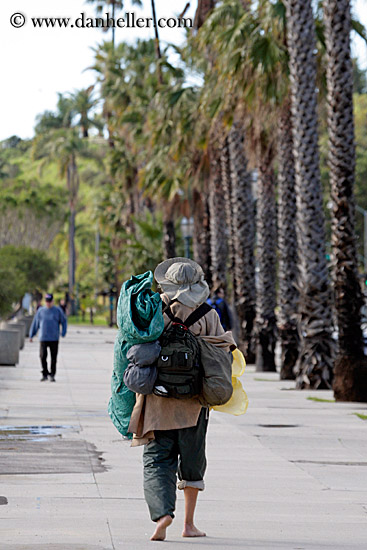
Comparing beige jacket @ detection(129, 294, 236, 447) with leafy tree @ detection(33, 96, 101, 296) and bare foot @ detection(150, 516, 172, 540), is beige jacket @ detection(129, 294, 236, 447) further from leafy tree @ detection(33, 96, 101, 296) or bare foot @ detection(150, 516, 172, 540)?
leafy tree @ detection(33, 96, 101, 296)

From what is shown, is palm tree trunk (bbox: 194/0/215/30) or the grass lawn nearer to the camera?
palm tree trunk (bbox: 194/0/215/30)

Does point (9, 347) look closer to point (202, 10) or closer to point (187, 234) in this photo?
point (202, 10)

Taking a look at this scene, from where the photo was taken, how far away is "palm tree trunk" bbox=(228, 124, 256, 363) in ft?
88.5

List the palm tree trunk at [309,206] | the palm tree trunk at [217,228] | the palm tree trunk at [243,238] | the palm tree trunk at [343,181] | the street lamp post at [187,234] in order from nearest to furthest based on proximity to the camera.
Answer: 1. the palm tree trunk at [343,181]
2. the palm tree trunk at [309,206]
3. the palm tree trunk at [243,238]
4. the palm tree trunk at [217,228]
5. the street lamp post at [187,234]

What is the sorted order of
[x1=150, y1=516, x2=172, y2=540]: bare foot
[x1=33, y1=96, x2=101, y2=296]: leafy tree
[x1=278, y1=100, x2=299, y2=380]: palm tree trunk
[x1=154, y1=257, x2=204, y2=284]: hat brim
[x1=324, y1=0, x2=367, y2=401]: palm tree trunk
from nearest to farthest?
[x1=150, y1=516, x2=172, y2=540]: bare foot
[x1=154, y1=257, x2=204, y2=284]: hat brim
[x1=324, y1=0, x2=367, y2=401]: palm tree trunk
[x1=278, y1=100, x2=299, y2=380]: palm tree trunk
[x1=33, y1=96, x2=101, y2=296]: leafy tree

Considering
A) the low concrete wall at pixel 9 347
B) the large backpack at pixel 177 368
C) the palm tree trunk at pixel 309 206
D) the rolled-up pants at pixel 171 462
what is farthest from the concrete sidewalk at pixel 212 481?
the low concrete wall at pixel 9 347

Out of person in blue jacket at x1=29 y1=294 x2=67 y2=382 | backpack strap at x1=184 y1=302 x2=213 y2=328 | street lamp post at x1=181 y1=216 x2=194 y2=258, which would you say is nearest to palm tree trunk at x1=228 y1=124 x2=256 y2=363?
person in blue jacket at x1=29 y1=294 x2=67 y2=382

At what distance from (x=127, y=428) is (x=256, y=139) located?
63.1 feet

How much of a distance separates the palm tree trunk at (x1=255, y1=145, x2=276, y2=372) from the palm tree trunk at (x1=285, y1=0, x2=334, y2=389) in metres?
6.05

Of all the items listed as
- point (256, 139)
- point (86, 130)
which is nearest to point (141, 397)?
point (256, 139)

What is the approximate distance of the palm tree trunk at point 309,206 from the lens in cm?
1881

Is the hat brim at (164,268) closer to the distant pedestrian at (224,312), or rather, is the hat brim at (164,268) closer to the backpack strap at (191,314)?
the backpack strap at (191,314)

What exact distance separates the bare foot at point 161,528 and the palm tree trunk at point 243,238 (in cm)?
2138

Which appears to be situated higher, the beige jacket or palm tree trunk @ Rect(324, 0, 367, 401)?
palm tree trunk @ Rect(324, 0, 367, 401)
